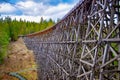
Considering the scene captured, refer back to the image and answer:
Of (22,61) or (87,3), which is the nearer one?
(87,3)

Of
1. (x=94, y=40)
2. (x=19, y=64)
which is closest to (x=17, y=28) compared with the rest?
(x=19, y=64)

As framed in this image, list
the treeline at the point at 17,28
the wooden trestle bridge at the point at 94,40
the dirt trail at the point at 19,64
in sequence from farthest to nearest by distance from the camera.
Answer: the treeline at the point at 17,28 < the dirt trail at the point at 19,64 < the wooden trestle bridge at the point at 94,40

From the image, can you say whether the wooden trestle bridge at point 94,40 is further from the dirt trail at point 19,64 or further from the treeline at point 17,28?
the treeline at point 17,28

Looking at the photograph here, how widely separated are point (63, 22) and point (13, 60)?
27.8m

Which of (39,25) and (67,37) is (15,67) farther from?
(39,25)

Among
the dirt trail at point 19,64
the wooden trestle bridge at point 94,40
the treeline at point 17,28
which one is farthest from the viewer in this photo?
the treeline at point 17,28

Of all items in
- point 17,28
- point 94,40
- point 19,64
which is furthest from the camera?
point 17,28

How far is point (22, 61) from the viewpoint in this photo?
4050 cm

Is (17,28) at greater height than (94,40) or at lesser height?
greater

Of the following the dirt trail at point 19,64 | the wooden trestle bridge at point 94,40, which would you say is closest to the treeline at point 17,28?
the dirt trail at point 19,64

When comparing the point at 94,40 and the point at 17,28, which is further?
the point at 17,28

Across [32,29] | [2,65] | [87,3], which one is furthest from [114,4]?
[32,29]

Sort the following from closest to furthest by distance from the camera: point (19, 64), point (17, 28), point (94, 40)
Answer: point (94, 40)
point (19, 64)
point (17, 28)

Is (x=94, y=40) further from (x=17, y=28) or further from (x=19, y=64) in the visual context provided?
(x=17, y=28)
